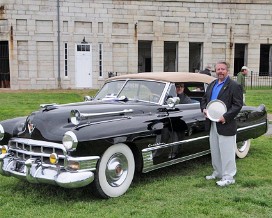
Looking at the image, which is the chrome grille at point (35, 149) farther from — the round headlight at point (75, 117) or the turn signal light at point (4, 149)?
the round headlight at point (75, 117)

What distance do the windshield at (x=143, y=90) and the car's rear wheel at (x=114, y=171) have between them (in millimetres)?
1290

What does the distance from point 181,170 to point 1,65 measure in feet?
65.0

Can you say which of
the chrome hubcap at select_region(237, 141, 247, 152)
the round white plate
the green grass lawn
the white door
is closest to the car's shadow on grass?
the green grass lawn

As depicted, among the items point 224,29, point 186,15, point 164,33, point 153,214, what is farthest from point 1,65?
point 153,214

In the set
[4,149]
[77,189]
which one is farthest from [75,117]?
[4,149]

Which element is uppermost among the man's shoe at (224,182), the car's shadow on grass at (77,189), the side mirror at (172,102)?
the side mirror at (172,102)

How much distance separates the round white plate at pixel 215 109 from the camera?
5.31 m

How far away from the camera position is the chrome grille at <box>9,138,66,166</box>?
4602 mm

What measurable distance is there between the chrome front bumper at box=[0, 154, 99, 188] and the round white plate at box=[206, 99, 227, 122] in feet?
5.89

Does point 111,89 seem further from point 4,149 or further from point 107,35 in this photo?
point 107,35

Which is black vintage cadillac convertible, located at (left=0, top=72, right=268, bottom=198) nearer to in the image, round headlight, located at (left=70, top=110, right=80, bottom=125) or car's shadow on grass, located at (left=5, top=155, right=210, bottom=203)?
round headlight, located at (left=70, top=110, right=80, bottom=125)

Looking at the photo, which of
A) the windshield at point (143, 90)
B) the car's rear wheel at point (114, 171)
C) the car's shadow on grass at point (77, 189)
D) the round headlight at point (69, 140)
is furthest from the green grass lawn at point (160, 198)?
the windshield at point (143, 90)

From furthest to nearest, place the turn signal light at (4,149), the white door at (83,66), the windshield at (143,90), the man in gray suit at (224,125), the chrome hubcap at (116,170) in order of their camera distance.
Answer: the white door at (83,66) < the windshield at (143,90) < the man in gray suit at (224,125) < the turn signal light at (4,149) < the chrome hubcap at (116,170)

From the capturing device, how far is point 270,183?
568 centimetres
